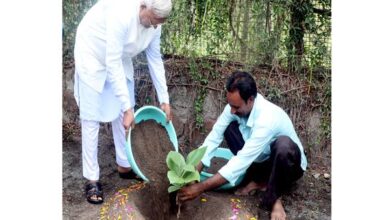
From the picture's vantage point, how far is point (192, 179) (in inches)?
132

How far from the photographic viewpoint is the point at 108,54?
3428 mm

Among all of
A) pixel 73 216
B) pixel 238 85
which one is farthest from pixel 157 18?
pixel 73 216

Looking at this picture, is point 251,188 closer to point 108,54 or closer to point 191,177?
point 191,177

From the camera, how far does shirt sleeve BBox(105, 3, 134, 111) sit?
339 centimetres

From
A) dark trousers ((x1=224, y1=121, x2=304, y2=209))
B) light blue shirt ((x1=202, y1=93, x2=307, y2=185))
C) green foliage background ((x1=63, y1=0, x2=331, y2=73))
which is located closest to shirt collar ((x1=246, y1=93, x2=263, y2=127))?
light blue shirt ((x1=202, y1=93, x2=307, y2=185))

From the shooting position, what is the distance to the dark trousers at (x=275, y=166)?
352 cm

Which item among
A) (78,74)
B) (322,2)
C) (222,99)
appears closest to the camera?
(78,74)

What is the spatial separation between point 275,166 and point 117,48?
100 centimetres

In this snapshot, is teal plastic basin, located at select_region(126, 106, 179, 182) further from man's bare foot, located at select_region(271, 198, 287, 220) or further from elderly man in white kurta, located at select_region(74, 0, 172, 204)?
man's bare foot, located at select_region(271, 198, 287, 220)

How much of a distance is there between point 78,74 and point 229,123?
840 mm

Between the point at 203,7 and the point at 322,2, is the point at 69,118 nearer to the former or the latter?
the point at 203,7

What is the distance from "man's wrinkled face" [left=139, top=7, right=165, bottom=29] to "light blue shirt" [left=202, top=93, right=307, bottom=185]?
61 cm

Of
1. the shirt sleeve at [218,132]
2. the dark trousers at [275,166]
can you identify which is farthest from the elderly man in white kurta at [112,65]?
the dark trousers at [275,166]

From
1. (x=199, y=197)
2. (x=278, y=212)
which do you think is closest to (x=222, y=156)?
(x=199, y=197)
